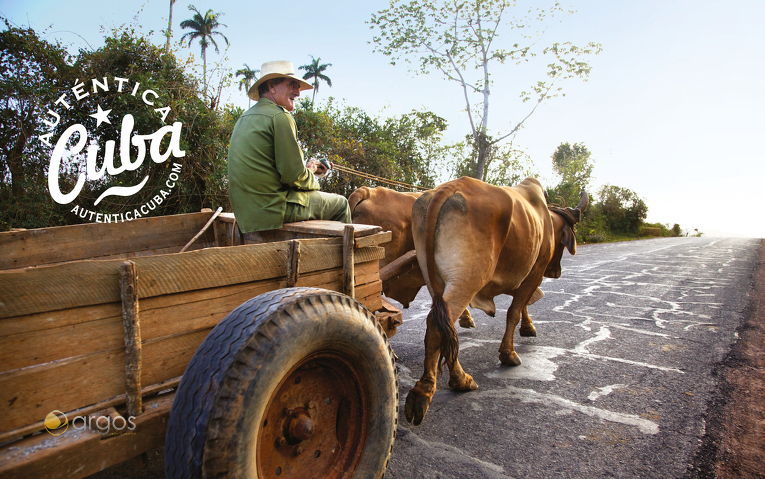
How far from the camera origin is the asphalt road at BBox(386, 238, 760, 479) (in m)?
2.48

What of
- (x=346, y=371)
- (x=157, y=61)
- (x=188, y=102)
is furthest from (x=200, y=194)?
(x=346, y=371)

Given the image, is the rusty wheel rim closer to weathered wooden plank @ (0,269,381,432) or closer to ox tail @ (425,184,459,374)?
weathered wooden plank @ (0,269,381,432)

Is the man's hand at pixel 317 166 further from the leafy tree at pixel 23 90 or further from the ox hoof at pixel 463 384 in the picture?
the leafy tree at pixel 23 90

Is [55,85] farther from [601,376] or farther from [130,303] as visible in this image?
[601,376]

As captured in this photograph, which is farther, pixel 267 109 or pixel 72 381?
pixel 267 109

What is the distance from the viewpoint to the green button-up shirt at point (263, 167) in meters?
2.87

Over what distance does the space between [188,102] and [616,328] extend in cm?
773

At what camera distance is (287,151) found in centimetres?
288

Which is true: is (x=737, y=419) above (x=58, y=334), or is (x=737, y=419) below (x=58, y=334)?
below

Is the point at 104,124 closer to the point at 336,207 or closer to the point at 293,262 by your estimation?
the point at 336,207

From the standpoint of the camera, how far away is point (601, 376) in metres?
3.66

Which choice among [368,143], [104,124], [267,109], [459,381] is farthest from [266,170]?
[368,143]

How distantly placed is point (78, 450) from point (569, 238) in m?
4.60

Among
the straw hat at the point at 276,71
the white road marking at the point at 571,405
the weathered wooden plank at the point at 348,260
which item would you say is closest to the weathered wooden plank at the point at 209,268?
the weathered wooden plank at the point at 348,260
